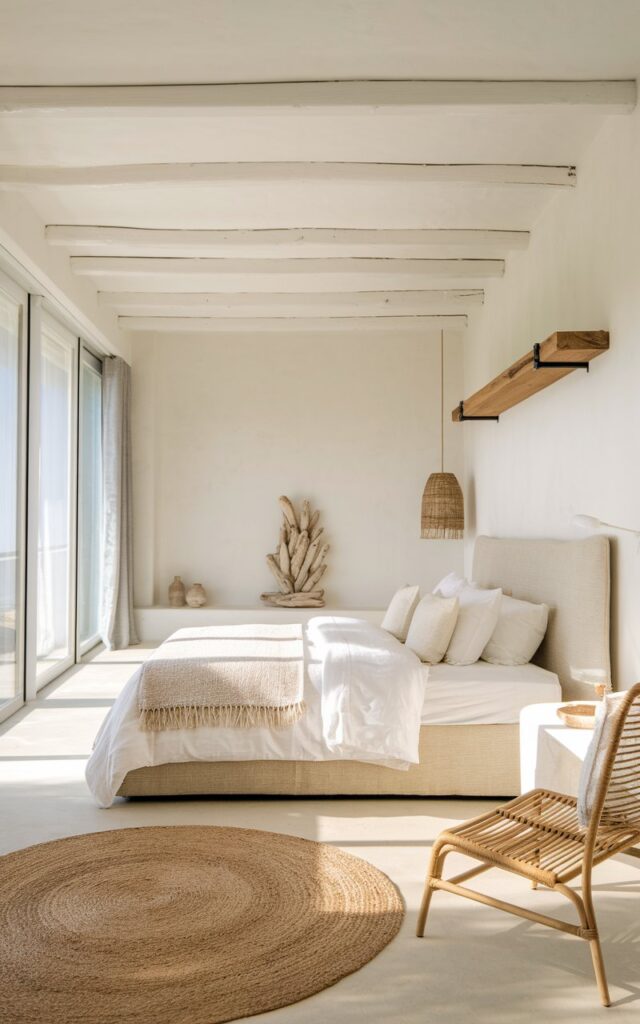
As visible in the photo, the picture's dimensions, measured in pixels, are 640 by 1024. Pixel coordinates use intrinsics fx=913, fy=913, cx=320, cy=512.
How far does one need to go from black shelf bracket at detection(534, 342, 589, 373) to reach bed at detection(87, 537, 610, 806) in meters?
0.85

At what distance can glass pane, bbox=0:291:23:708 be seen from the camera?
16.6ft

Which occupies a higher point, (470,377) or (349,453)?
(470,377)

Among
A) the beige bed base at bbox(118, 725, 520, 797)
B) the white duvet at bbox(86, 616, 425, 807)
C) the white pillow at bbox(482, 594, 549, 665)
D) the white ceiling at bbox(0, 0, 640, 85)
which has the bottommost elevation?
the beige bed base at bbox(118, 725, 520, 797)

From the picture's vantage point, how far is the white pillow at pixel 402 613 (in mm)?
5113

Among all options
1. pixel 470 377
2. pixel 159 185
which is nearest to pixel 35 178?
pixel 159 185

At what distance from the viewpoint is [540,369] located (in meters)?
4.39

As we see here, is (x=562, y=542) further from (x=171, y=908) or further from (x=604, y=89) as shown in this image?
(x=171, y=908)

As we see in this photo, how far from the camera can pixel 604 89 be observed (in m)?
3.60

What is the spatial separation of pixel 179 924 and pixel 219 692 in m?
1.23

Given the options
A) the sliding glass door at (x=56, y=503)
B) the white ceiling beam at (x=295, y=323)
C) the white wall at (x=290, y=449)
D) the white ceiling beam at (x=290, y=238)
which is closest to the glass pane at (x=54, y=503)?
the sliding glass door at (x=56, y=503)

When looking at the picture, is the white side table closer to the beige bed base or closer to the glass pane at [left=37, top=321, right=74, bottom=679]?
the beige bed base

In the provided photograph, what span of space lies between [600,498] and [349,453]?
442cm

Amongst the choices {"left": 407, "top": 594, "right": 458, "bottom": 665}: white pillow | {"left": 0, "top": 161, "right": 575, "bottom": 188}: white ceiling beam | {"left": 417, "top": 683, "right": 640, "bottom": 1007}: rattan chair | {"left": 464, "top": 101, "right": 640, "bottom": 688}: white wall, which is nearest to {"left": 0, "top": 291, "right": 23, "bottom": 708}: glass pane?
{"left": 0, "top": 161, "right": 575, "bottom": 188}: white ceiling beam

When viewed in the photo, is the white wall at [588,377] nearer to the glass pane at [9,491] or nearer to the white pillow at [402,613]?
the white pillow at [402,613]
